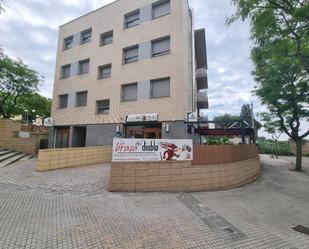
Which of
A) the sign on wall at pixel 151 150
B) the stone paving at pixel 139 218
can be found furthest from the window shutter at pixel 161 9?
the stone paving at pixel 139 218

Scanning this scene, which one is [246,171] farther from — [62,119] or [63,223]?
[62,119]

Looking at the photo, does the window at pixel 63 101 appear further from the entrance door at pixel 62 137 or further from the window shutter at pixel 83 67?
the window shutter at pixel 83 67

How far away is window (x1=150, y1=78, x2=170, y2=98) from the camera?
1243cm

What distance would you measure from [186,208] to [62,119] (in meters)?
13.9

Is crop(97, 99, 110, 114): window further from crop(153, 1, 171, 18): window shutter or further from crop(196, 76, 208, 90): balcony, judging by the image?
crop(196, 76, 208, 90): balcony

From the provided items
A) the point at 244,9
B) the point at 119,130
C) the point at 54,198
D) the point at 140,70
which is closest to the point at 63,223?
the point at 54,198

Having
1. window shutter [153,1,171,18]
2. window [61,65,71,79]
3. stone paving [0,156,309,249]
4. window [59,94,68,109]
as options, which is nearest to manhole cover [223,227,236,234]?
stone paving [0,156,309,249]

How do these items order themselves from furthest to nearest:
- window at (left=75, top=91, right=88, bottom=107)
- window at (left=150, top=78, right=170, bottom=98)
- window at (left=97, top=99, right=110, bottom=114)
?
window at (left=75, top=91, right=88, bottom=107), window at (left=97, top=99, right=110, bottom=114), window at (left=150, top=78, right=170, bottom=98)

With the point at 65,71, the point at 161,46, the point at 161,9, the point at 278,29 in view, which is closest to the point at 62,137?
the point at 65,71

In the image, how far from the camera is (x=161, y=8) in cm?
1360

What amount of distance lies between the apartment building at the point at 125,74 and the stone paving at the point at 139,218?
20.0 feet

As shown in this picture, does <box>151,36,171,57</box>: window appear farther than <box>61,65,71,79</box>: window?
No

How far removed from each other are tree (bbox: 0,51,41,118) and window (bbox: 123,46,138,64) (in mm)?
8410

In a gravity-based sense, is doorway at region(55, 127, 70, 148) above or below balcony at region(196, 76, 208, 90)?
below
